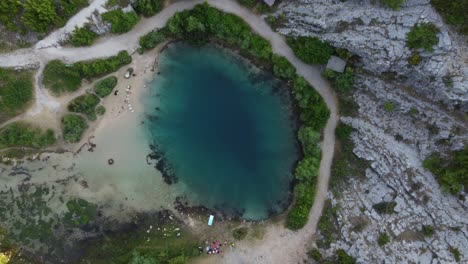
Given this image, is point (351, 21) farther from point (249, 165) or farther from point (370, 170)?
point (249, 165)

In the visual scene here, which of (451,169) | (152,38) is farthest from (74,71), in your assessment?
(451,169)

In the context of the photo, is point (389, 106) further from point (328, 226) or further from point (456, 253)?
point (456, 253)

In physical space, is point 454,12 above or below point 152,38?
below

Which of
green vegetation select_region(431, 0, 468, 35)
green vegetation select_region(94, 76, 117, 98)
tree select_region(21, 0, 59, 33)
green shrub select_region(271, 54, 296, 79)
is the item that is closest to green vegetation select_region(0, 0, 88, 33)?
tree select_region(21, 0, 59, 33)

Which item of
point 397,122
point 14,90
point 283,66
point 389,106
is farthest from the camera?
point 14,90

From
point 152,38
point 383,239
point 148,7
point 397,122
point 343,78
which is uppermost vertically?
point 148,7

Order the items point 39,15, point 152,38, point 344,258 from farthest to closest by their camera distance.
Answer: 1. point 152,38
2. point 39,15
3. point 344,258

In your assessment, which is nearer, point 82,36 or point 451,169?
point 451,169

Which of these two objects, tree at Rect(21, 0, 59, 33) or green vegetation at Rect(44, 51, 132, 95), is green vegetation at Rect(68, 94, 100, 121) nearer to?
green vegetation at Rect(44, 51, 132, 95)
